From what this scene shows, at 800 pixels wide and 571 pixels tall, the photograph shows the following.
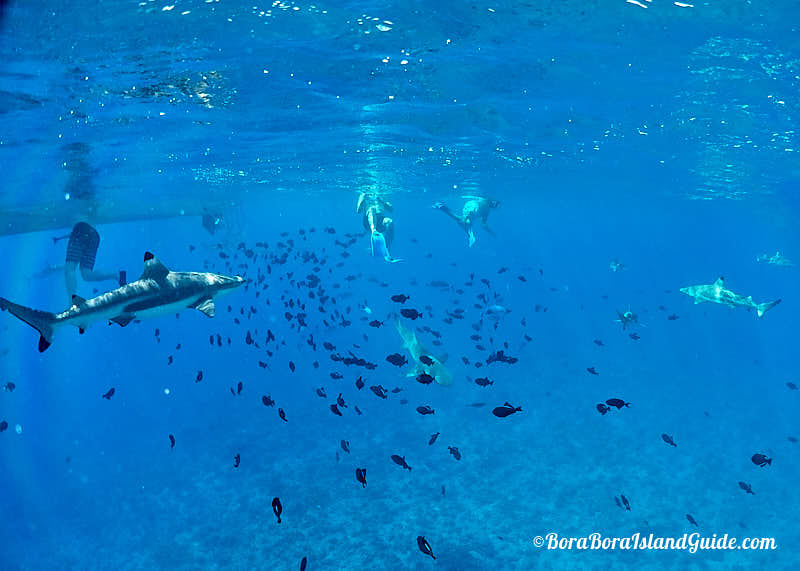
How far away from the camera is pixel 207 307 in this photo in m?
7.53

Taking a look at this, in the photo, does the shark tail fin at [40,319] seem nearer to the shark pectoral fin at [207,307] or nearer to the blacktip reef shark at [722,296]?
the shark pectoral fin at [207,307]

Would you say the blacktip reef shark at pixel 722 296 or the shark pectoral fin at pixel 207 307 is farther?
the blacktip reef shark at pixel 722 296

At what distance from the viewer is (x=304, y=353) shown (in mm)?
36344

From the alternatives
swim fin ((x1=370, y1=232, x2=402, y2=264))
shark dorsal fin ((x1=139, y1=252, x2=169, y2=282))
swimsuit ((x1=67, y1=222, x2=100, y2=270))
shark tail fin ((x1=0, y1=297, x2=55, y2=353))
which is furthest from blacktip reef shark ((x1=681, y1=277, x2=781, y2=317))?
swimsuit ((x1=67, y1=222, x2=100, y2=270))

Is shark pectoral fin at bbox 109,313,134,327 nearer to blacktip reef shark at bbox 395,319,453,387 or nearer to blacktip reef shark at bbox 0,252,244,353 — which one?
blacktip reef shark at bbox 0,252,244,353

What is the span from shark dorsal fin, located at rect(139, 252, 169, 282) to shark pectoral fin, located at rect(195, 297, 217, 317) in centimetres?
70

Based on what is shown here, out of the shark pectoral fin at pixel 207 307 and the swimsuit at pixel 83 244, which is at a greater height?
the shark pectoral fin at pixel 207 307

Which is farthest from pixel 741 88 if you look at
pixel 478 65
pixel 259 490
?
pixel 259 490

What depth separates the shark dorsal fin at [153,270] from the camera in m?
7.40

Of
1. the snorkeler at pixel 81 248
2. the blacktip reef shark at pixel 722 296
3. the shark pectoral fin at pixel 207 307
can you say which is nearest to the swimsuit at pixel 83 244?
the snorkeler at pixel 81 248

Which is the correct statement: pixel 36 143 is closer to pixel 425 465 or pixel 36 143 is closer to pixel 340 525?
pixel 340 525

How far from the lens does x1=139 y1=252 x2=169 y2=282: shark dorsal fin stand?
7.40 m

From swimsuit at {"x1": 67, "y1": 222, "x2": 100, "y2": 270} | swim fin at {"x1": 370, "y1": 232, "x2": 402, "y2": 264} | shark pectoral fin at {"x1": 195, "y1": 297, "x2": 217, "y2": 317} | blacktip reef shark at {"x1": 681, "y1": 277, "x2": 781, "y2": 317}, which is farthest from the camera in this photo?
blacktip reef shark at {"x1": 681, "y1": 277, "x2": 781, "y2": 317}

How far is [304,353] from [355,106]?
22329 mm
